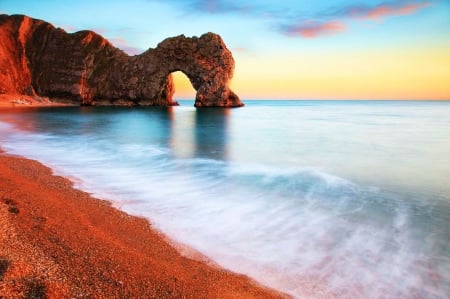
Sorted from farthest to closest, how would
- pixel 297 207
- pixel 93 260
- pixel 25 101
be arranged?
pixel 25 101 < pixel 297 207 < pixel 93 260

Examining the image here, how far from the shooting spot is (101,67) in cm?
6506

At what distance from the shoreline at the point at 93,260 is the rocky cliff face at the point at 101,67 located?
53.7 meters

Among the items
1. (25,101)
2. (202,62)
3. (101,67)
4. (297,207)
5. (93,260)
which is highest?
(202,62)

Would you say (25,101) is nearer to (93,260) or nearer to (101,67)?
(101,67)

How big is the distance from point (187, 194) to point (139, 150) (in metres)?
7.66

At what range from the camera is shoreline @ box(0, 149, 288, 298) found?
10.2 ft

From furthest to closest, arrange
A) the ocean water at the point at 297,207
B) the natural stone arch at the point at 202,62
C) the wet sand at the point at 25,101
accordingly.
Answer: the natural stone arch at the point at 202,62 < the wet sand at the point at 25,101 < the ocean water at the point at 297,207

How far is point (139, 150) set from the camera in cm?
1468

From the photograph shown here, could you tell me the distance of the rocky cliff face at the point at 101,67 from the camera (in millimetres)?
58812

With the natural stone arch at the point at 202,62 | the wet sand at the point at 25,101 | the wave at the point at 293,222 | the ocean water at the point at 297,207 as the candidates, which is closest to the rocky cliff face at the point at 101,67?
the natural stone arch at the point at 202,62

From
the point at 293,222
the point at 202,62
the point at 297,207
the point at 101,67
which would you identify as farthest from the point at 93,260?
the point at 101,67

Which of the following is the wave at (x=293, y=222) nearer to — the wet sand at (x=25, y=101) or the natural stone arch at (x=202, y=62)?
the natural stone arch at (x=202, y=62)

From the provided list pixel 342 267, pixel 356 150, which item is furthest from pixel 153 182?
pixel 356 150

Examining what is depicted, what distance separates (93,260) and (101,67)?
67404mm
